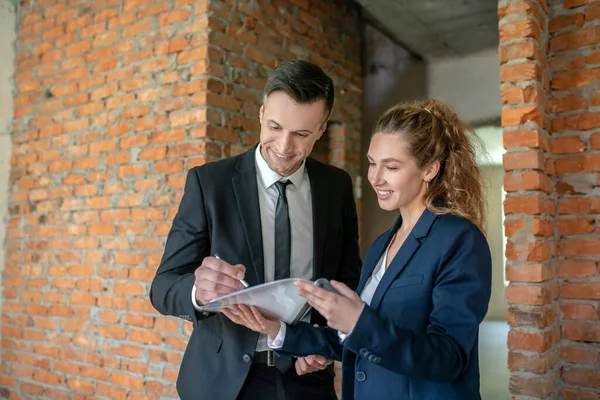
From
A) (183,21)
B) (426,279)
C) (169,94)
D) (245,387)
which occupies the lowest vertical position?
(245,387)

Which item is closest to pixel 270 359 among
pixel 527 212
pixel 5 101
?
pixel 527 212

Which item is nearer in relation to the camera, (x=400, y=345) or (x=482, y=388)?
(x=400, y=345)

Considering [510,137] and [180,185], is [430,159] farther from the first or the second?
[180,185]

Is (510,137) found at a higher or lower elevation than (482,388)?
higher

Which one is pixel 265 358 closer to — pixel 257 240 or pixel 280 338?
pixel 280 338

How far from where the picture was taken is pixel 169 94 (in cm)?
295

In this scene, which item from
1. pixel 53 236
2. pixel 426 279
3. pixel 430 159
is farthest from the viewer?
pixel 53 236

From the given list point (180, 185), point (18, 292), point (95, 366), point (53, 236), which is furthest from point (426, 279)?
point (18, 292)

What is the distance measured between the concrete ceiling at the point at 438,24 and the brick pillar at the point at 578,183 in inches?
50.6

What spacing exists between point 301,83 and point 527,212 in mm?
1195

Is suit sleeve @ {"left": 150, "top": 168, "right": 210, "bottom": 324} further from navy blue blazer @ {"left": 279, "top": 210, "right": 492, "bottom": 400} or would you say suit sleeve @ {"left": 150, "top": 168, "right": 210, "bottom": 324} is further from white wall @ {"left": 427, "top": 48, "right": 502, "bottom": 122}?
white wall @ {"left": 427, "top": 48, "right": 502, "bottom": 122}

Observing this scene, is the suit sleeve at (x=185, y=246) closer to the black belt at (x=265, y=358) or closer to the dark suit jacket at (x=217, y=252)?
the dark suit jacket at (x=217, y=252)

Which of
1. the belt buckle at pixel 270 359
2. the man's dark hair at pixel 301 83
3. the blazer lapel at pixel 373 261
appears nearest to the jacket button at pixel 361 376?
the blazer lapel at pixel 373 261

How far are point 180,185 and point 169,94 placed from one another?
1.71ft
